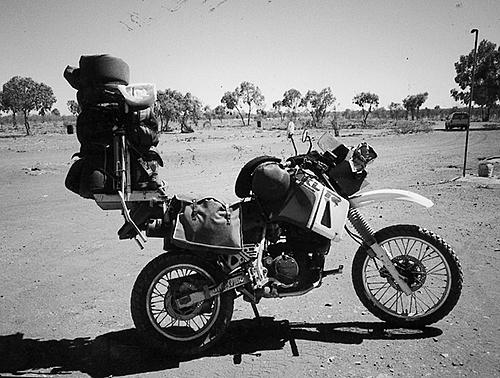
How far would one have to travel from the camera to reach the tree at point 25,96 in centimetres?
4508

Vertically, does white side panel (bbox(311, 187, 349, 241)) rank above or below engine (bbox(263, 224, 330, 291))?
above

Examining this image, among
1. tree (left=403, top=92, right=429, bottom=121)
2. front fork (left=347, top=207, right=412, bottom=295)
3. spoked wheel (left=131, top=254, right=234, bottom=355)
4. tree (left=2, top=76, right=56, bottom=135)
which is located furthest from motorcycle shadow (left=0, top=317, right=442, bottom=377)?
tree (left=403, top=92, right=429, bottom=121)

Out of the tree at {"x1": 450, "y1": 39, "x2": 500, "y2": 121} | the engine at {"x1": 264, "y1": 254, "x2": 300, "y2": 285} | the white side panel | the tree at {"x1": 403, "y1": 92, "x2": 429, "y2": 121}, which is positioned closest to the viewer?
the white side panel

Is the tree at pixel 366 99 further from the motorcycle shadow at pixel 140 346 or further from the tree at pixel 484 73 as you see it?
the motorcycle shadow at pixel 140 346

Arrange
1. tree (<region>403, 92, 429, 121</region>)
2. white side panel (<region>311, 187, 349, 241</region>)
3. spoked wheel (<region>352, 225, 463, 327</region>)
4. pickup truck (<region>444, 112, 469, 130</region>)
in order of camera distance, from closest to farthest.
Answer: white side panel (<region>311, 187, 349, 241</region>) → spoked wheel (<region>352, 225, 463, 327</region>) → pickup truck (<region>444, 112, 469, 130</region>) → tree (<region>403, 92, 429, 121</region>)

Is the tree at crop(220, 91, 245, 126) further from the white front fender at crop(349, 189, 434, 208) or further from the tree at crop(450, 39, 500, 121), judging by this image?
the white front fender at crop(349, 189, 434, 208)

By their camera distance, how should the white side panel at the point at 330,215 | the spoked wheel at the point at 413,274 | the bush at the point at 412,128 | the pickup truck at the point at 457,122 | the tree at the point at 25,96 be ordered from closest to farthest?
1. the white side panel at the point at 330,215
2. the spoked wheel at the point at 413,274
3. the bush at the point at 412,128
4. the pickup truck at the point at 457,122
5. the tree at the point at 25,96

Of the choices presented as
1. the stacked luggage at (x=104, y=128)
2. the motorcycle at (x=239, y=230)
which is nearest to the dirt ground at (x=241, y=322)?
the motorcycle at (x=239, y=230)

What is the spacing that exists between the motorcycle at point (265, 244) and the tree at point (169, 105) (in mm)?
42613

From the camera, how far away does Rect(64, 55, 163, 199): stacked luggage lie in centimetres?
315

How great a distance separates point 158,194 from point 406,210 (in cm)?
549

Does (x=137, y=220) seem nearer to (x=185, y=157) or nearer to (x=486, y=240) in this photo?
(x=486, y=240)

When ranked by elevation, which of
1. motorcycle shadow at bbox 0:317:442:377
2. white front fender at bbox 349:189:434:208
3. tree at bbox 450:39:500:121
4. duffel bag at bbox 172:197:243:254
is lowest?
motorcycle shadow at bbox 0:317:442:377

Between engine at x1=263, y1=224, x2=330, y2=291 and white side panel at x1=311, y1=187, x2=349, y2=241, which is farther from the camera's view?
engine at x1=263, y1=224, x2=330, y2=291
